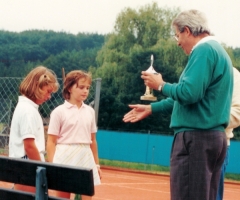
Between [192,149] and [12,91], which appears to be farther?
[12,91]

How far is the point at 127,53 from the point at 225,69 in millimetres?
57694

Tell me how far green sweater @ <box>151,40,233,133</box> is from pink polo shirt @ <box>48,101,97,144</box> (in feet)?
5.97

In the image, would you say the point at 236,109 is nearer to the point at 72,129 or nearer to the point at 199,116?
the point at 199,116

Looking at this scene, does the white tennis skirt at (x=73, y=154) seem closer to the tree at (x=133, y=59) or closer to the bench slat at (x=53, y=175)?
the bench slat at (x=53, y=175)

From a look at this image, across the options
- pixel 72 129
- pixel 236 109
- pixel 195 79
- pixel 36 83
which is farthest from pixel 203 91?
pixel 72 129

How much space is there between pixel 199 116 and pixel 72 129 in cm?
203

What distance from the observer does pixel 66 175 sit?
400 cm

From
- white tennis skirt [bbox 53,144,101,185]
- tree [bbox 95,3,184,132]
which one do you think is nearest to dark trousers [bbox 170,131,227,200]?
white tennis skirt [bbox 53,144,101,185]

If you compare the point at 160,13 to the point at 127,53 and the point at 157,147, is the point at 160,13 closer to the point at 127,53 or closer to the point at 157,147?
the point at 127,53

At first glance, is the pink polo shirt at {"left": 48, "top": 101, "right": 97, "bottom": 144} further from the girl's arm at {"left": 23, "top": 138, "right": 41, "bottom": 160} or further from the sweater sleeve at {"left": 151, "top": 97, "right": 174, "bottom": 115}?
the sweater sleeve at {"left": 151, "top": 97, "right": 174, "bottom": 115}

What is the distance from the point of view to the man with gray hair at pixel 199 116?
4156 millimetres

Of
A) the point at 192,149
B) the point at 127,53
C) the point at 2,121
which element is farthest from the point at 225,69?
the point at 127,53

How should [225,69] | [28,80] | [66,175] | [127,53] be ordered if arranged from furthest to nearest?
[127,53] → [28,80] → [225,69] → [66,175]

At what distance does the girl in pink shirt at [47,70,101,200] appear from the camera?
19.6ft
